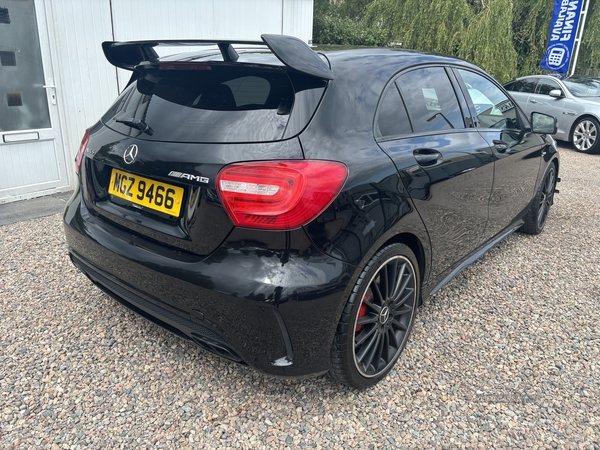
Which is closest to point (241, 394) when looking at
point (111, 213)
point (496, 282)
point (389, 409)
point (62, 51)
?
point (389, 409)

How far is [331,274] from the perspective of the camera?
189 cm

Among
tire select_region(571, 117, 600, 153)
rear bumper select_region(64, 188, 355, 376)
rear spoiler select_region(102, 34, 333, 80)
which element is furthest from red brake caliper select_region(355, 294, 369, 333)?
tire select_region(571, 117, 600, 153)

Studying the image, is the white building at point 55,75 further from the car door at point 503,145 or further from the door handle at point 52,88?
the car door at point 503,145

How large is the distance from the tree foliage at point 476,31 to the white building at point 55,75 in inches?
333

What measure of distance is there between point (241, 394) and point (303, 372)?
0.46m

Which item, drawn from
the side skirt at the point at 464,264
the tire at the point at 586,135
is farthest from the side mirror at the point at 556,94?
the side skirt at the point at 464,264

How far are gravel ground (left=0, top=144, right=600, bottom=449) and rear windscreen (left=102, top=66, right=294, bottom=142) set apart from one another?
3.92ft

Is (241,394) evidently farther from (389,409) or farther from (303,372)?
(389,409)

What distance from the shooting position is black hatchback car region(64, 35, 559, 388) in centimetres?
184

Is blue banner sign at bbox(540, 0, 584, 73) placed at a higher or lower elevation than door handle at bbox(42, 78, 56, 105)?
higher

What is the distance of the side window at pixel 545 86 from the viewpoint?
408 inches

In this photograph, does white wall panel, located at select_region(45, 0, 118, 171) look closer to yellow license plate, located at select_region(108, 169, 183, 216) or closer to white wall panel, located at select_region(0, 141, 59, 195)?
white wall panel, located at select_region(0, 141, 59, 195)

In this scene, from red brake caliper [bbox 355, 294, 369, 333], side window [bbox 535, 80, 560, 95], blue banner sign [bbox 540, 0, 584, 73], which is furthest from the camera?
blue banner sign [bbox 540, 0, 584, 73]

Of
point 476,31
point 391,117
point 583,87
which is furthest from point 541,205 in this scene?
point 476,31
